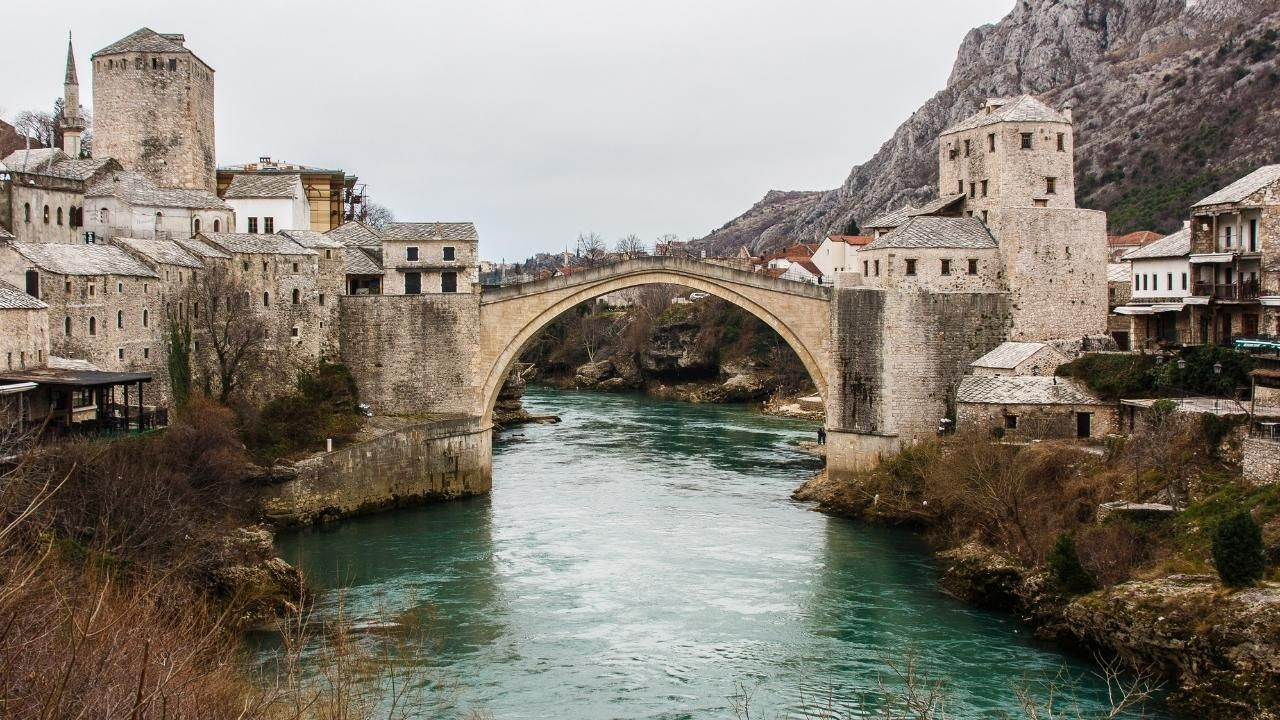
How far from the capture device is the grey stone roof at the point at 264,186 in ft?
159

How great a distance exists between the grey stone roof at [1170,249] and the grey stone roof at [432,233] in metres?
19.2

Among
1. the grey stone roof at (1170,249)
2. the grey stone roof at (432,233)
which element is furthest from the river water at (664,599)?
the grey stone roof at (1170,249)

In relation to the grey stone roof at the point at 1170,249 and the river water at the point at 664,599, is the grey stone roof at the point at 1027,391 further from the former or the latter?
the grey stone roof at the point at 1170,249

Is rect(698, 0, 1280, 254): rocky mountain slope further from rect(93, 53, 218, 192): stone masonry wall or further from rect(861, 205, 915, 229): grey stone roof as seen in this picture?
rect(93, 53, 218, 192): stone masonry wall

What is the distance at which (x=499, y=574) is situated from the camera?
30625 millimetres

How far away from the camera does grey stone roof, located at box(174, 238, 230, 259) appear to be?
40.4 m

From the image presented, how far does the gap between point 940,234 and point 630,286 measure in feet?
28.9

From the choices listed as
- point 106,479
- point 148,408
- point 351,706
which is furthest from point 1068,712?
point 148,408

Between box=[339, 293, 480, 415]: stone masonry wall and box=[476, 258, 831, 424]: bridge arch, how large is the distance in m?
0.49

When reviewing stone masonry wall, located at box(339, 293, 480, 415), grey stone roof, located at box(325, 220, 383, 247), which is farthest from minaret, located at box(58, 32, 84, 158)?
stone masonry wall, located at box(339, 293, 480, 415)

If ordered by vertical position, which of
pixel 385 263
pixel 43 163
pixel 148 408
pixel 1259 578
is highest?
pixel 43 163

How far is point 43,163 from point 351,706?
104 feet

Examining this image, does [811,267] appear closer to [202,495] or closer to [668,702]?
[202,495]

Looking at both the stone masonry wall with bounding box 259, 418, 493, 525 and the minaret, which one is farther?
the minaret
